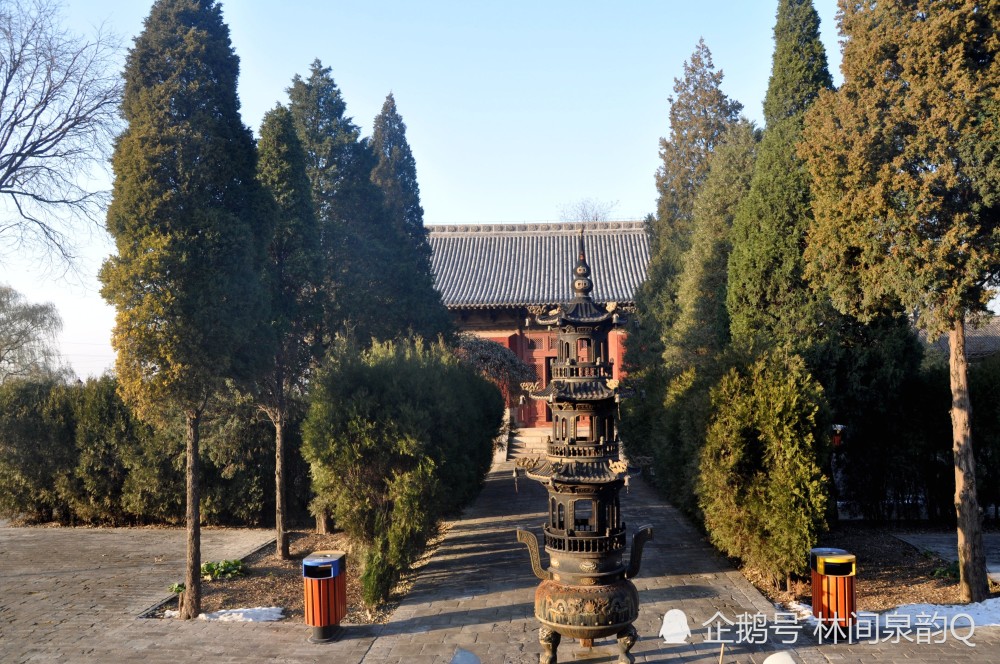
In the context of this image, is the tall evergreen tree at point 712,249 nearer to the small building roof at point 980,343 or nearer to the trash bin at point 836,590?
the trash bin at point 836,590

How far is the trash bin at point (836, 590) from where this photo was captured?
838 cm

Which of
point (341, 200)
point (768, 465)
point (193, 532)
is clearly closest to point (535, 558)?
point (768, 465)

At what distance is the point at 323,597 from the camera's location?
28.0ft

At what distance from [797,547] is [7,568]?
12957mm

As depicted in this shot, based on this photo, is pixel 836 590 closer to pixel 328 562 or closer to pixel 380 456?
pixel 328 562

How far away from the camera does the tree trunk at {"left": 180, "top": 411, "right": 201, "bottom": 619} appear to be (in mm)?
9531

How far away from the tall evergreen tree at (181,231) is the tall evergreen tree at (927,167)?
835cm

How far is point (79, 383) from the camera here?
16781 millimetres

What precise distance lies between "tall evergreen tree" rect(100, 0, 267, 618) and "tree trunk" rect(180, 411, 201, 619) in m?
0.02

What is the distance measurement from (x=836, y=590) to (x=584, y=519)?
3123 millimetres

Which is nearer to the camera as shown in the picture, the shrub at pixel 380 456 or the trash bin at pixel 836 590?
the trash bin at pixel 836 590

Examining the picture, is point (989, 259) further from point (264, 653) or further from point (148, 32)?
point (148, 32)

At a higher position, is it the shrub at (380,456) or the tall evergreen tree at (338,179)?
the tall evergreen tree at (338,179)

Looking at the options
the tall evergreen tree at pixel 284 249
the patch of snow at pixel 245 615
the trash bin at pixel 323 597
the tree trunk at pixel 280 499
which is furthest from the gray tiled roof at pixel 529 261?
the trash bin at pixel 323 597
